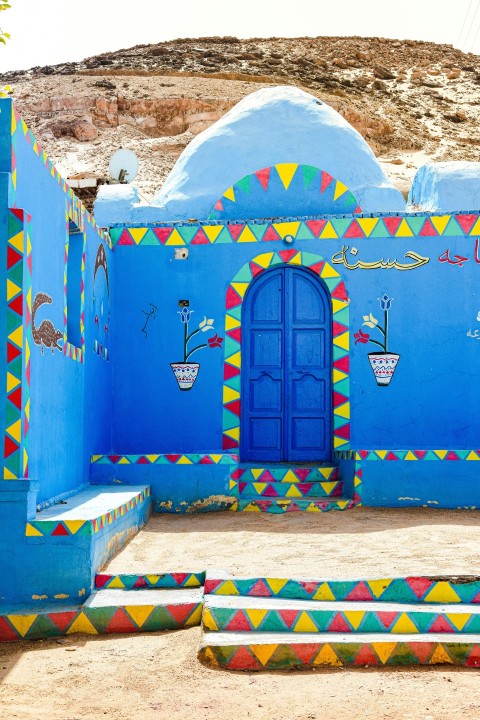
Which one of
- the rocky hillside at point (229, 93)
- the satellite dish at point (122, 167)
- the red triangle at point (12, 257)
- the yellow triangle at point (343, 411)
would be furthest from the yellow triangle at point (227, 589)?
the rocky hillside at point (229, 93)

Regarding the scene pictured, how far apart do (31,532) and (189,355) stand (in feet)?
13.6

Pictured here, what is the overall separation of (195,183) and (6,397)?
5310 millimetres

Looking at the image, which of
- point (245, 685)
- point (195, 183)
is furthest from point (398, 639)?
point (195, 183)

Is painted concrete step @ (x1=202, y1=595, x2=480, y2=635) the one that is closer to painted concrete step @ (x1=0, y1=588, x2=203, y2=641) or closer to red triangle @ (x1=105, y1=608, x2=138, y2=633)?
painted concrete step @ (x1=0, y1=588, x2=203, y2=641)

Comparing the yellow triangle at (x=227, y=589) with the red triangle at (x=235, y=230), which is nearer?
the yellow triangle at (x=227, y=589)

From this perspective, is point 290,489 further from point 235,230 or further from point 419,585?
point 419,585

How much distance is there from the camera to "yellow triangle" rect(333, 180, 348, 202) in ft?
30.9

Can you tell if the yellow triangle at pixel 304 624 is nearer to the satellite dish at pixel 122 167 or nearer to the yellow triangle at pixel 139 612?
the yellow triangle at pixel 139 612

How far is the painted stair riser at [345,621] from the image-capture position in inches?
179

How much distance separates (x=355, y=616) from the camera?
4578 millimetres

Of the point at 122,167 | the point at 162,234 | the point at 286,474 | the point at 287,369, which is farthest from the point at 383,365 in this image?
the point at 122,167

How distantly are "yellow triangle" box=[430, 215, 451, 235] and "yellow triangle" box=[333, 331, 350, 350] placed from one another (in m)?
1.46

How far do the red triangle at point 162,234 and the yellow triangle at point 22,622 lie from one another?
16.9ft

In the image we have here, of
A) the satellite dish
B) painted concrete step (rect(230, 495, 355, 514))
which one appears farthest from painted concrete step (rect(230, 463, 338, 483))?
the satellite dish
